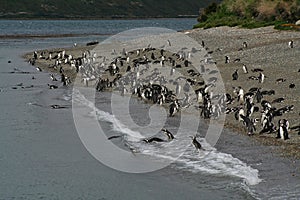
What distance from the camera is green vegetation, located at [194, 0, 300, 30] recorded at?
143ft

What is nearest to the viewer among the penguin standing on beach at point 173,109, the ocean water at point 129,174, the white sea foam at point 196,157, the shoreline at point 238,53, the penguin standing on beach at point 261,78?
the ocean water at point 129,174

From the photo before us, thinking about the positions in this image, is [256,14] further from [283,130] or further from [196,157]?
[196,157]

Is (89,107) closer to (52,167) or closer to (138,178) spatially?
(52,167)

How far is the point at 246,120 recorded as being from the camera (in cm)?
1578

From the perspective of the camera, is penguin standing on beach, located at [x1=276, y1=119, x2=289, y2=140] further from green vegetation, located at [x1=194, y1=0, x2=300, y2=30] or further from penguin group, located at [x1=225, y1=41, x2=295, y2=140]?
green vegetation, located at [x1=194, y1=0, x2=300, y2=30]

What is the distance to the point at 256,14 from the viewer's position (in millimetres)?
49594

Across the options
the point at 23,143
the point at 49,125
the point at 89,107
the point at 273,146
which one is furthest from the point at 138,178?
the point at 89,107

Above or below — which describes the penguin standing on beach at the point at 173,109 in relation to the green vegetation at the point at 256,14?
below

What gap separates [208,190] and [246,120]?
460 centimetres

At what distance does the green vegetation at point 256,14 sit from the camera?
43.7 m

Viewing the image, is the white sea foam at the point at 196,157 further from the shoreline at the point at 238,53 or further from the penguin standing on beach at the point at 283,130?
the penguin standing on beach at the point at 283,130

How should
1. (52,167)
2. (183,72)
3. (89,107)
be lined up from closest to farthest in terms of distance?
1. (52,167)
2. (89,107)
3. (183,72)

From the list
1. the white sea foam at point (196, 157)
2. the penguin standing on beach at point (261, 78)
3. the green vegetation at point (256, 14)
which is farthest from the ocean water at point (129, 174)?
the green vegetation at point (256, 14)

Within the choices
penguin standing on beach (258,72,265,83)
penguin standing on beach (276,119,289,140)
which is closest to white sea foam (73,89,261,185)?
penguin standing on beach (276,119,289,140)
